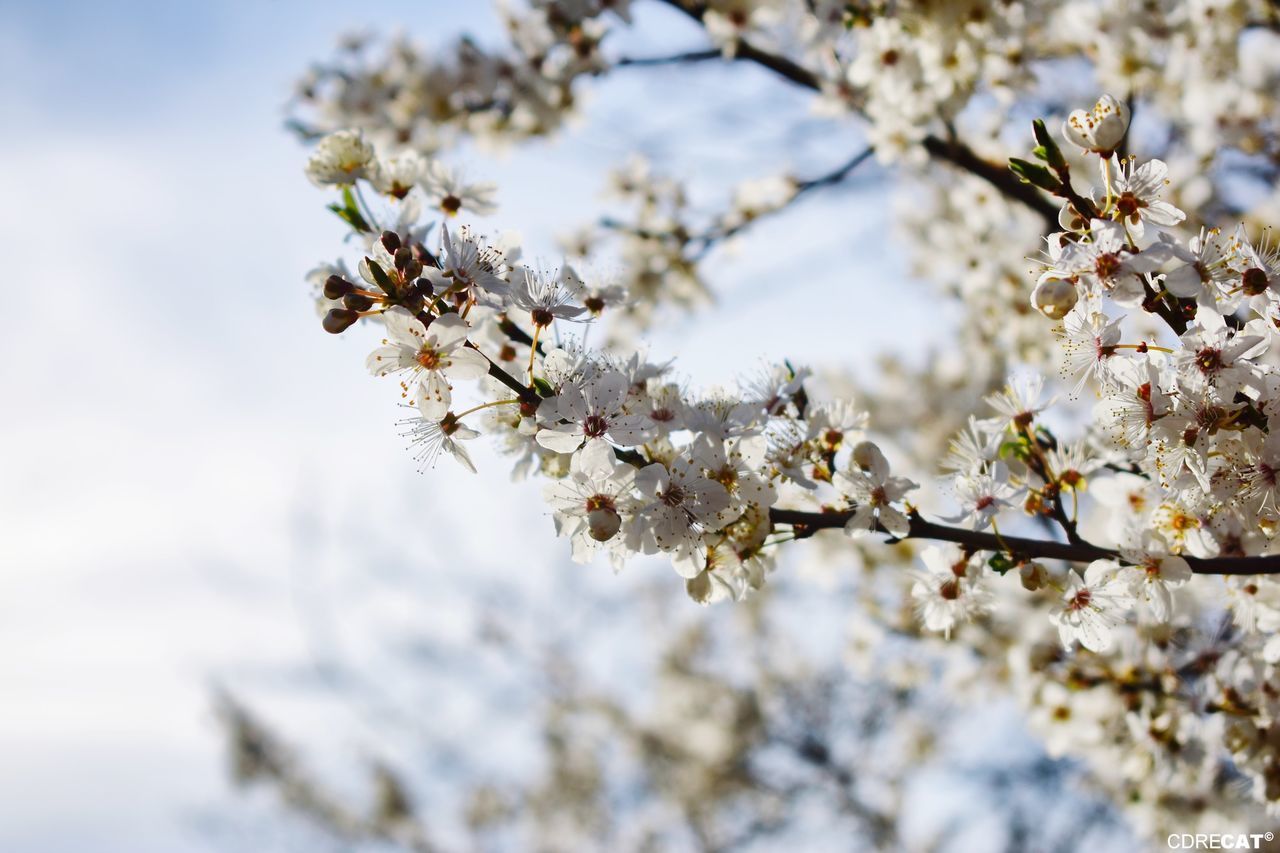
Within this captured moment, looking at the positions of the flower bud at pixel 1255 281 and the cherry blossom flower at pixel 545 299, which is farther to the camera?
the cherry blossom flower at pixel 545 299

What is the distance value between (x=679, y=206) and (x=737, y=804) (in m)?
8.25

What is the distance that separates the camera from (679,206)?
357 centimetres

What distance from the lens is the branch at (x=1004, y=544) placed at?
1510 millimetres

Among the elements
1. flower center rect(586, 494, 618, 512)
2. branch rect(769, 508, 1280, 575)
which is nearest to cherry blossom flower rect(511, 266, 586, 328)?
flower center rect(586, 494, 618, 512)

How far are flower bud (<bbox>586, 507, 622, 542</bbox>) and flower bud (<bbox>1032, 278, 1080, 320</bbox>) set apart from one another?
2.45 ft

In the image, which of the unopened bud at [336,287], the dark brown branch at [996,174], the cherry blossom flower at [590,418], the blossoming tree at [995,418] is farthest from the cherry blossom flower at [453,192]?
the dark brown branch at [996,174]

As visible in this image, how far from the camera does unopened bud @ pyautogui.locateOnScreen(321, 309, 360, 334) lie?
4.58 feet

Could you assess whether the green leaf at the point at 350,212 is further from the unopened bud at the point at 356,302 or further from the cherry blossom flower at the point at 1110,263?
the cherry blossom flower at the point at 1110,263

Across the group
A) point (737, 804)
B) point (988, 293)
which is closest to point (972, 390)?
point (988, 293)

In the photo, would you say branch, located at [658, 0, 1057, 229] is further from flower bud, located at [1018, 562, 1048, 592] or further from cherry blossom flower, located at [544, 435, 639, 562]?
cherry blossom flower, located at [544, 435, 639, 562]

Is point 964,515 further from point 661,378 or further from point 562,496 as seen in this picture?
point 562,496

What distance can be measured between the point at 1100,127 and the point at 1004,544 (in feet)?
A: 2.32

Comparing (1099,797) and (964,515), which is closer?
(964,515)

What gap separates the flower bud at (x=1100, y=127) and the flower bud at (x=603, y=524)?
97 cm
